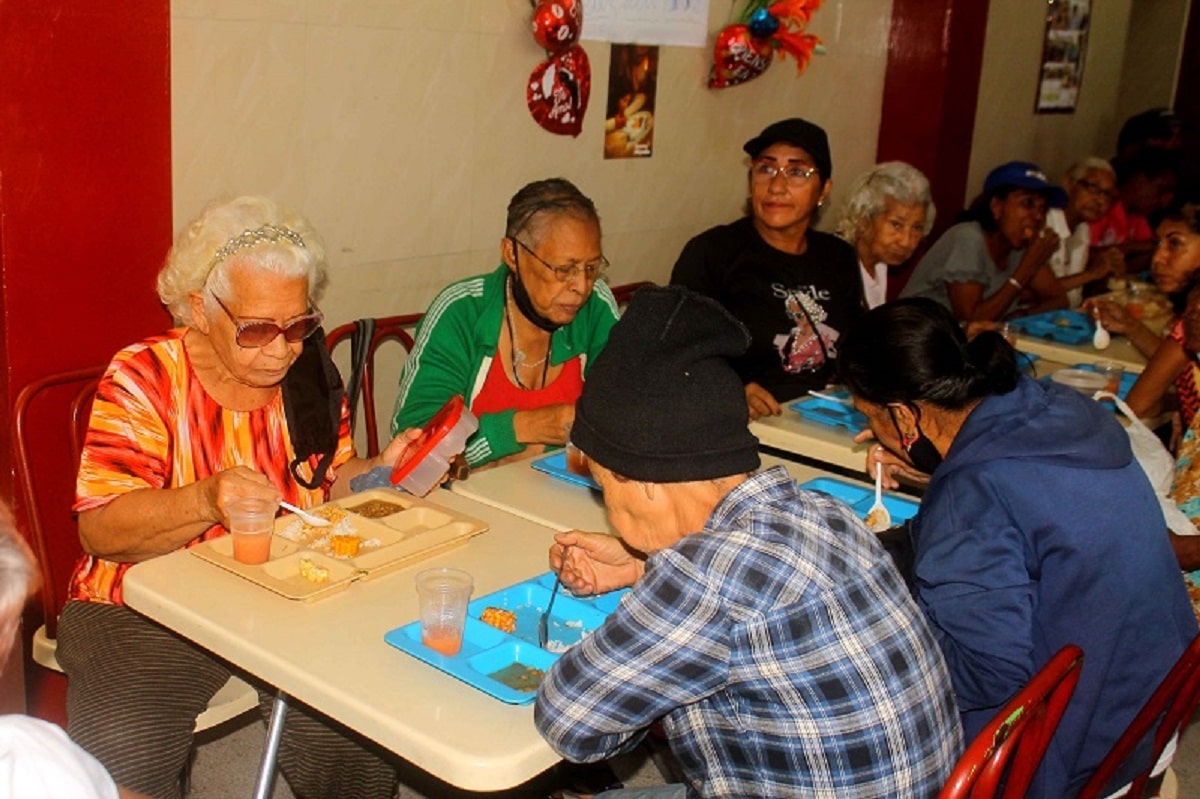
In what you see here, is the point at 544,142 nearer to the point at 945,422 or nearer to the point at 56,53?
the point at 56,53

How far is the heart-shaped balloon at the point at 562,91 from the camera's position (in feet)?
14.3

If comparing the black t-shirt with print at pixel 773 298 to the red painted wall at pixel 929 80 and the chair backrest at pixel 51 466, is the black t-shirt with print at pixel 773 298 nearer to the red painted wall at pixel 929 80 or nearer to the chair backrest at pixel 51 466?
the chair backrest at pixel 51 466

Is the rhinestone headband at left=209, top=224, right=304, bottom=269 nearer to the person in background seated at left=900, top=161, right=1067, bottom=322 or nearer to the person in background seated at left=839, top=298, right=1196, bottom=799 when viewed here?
the person in background seated at left=839, top=298, right=1196, bottom=799

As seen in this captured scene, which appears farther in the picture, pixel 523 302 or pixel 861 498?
pixel 523 302

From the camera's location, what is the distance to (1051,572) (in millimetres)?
2223

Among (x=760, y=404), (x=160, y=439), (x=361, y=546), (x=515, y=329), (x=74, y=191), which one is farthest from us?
(x=760, y=404)

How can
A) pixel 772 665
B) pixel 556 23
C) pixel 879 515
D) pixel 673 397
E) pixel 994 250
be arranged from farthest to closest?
1. pixel 994 250
2. pixel 556 23
3. pixel 879 515
4. pixel 673 397
5. pixel 772 665

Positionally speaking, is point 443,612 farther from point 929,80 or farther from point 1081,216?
point 1081,216

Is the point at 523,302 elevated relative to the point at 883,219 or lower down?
lower down

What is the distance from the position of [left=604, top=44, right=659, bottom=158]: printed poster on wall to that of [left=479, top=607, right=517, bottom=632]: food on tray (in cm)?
275

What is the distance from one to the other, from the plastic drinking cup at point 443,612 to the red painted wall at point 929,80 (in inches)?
189

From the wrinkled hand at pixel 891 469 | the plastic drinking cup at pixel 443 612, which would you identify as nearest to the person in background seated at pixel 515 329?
the wrinkled hand at pixel 891 469

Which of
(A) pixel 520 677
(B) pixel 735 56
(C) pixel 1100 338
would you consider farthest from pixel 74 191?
(C) pixel 1100 338

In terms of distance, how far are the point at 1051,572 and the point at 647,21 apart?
3.07 meters
